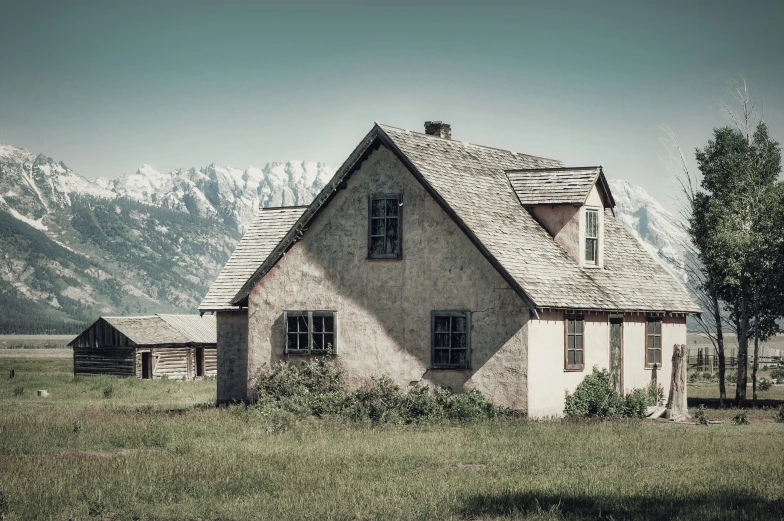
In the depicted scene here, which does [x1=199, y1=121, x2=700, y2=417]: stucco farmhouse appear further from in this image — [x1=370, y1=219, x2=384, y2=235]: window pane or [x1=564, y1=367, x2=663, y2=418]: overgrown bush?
[x1=564, y1=367, x2=663, y2=418]: overgrown bush

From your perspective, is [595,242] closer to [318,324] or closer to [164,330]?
[318,324]

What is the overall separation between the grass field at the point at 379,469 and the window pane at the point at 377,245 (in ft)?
→ 16.8

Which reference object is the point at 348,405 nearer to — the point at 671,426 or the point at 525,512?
the point at 671,426

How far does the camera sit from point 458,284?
1081 inches

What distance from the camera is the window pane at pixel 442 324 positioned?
27.6 metres

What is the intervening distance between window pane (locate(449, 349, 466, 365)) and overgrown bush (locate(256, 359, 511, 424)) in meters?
0.83

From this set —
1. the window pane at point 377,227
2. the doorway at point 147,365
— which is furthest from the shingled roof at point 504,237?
the doorway at point 147,365

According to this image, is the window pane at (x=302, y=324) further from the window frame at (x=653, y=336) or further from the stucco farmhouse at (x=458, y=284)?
the window frame at (x=653, y=336)

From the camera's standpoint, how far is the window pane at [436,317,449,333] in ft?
90.4

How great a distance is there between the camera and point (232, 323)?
34.7m

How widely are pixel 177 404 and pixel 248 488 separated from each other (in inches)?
845

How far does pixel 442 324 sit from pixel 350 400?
341 centimetres

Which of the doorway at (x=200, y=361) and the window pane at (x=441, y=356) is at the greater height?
the window pane at (x=441, y=356)

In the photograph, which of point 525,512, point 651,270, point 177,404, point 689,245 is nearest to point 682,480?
point 525,512
